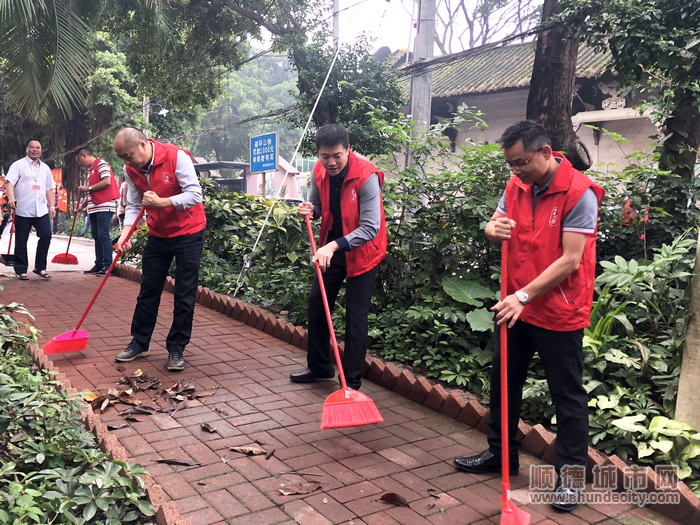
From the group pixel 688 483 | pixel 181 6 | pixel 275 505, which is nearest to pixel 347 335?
pixel 275 505

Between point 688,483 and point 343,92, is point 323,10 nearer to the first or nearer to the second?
point 343,92

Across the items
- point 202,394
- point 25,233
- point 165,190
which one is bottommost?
point 202,394

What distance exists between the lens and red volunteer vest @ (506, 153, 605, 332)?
105 inches

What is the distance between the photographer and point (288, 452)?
10.5 ft

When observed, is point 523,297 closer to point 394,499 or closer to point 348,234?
point 394,499

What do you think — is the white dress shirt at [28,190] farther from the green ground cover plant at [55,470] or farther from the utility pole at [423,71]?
the green ground cover plant at [55,470]

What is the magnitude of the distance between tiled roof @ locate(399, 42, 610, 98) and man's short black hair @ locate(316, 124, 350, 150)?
1006cm

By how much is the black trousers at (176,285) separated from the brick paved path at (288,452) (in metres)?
0.25

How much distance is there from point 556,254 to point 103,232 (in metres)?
7.21

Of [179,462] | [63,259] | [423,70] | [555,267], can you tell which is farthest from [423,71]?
[179,462]

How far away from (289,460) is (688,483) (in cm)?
203

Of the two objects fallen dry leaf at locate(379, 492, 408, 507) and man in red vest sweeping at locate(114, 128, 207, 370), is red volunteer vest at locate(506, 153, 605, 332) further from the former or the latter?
man in red vest sweeping at locate(114, 128, 207, 370)

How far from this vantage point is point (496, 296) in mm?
4355

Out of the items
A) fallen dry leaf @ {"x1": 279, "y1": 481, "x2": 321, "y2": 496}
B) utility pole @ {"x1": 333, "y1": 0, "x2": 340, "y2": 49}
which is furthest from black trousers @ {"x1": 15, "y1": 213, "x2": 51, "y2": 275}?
utility pole @ {"x1": 333, "y1": 0, "x2": 340, "y2": 49}
